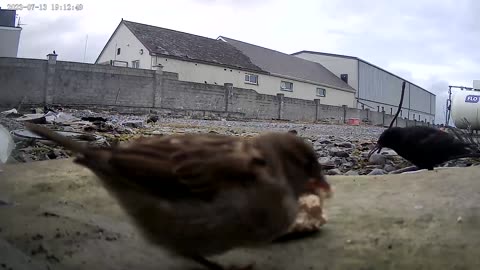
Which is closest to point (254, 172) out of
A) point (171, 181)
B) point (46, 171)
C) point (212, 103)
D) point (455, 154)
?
point (171, 181)

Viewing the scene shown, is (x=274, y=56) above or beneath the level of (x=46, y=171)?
above

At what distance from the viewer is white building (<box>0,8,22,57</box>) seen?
5.69ft

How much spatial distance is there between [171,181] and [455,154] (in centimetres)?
408

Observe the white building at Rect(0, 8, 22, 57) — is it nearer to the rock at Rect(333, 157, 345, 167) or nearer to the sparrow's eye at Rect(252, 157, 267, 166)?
the sparrow's eye at Rect(252, 157, 267, 166)

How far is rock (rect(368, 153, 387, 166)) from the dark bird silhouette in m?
0.64

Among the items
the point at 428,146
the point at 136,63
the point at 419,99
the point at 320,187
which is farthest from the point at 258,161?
the point at 419,99

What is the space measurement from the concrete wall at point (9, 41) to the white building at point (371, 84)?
41.1 meters

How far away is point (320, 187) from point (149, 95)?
21215mm

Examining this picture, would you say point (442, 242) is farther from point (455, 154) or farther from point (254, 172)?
point (455, 154)

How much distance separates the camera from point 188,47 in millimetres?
29859

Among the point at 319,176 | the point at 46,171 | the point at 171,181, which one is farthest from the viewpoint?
the point at 46,171

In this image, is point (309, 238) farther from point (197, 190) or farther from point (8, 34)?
point (8, 34)

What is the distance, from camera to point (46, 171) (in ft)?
10.8

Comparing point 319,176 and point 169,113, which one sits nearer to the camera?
point 319,176
